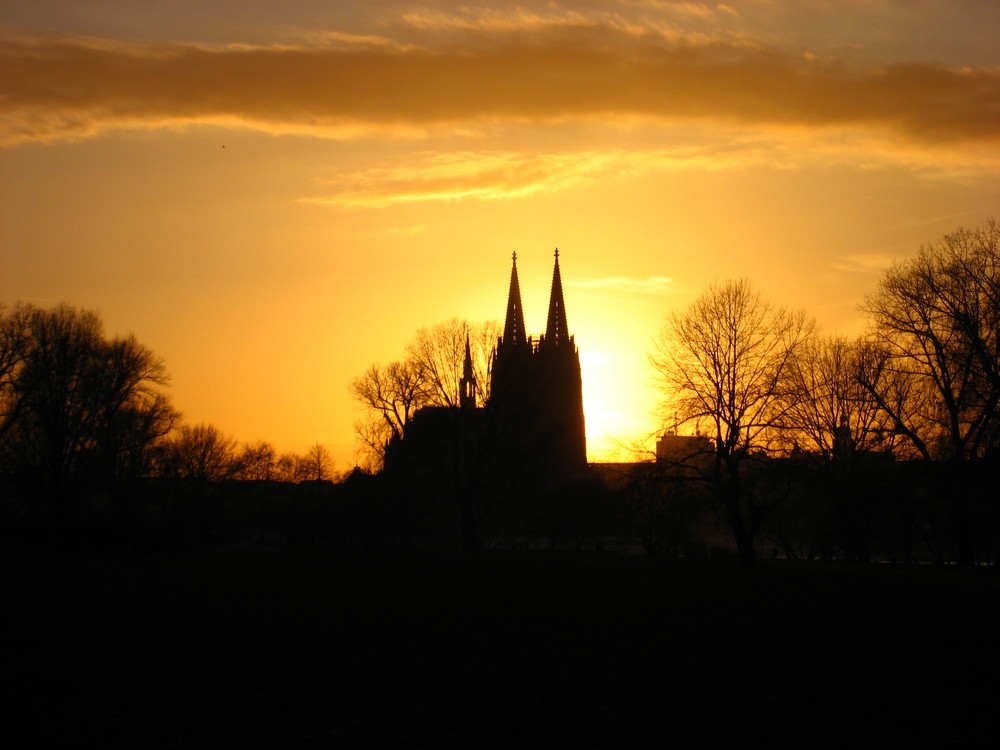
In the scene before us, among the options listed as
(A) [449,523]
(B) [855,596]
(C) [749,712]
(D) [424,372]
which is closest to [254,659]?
(C) [749,712]

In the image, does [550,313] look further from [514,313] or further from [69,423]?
[69,423]

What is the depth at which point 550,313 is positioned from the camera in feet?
495

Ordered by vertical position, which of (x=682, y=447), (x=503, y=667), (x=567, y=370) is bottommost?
(x=503, y=667)

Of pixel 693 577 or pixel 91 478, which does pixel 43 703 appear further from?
pixel 91 478

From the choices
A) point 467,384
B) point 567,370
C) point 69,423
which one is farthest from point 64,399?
point 567,370

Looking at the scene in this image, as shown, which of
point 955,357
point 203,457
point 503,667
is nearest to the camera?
point 503,667

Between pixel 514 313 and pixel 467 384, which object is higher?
pixel 514 313

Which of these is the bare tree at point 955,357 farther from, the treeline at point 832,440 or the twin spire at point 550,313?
the twin spire at point 550,313

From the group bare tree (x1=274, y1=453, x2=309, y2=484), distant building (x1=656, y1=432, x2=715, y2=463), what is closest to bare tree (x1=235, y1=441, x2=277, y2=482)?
bare tree (x1=274, y1=453, x2=309, y2=484)

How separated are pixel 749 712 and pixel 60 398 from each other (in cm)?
5015

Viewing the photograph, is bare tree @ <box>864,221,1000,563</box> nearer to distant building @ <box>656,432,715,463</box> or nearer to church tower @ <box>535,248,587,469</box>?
distant building @ <box>656,432,715,463</box>

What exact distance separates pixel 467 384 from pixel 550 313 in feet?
301

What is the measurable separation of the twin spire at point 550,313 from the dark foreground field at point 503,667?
121 metres

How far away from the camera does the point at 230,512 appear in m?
120
